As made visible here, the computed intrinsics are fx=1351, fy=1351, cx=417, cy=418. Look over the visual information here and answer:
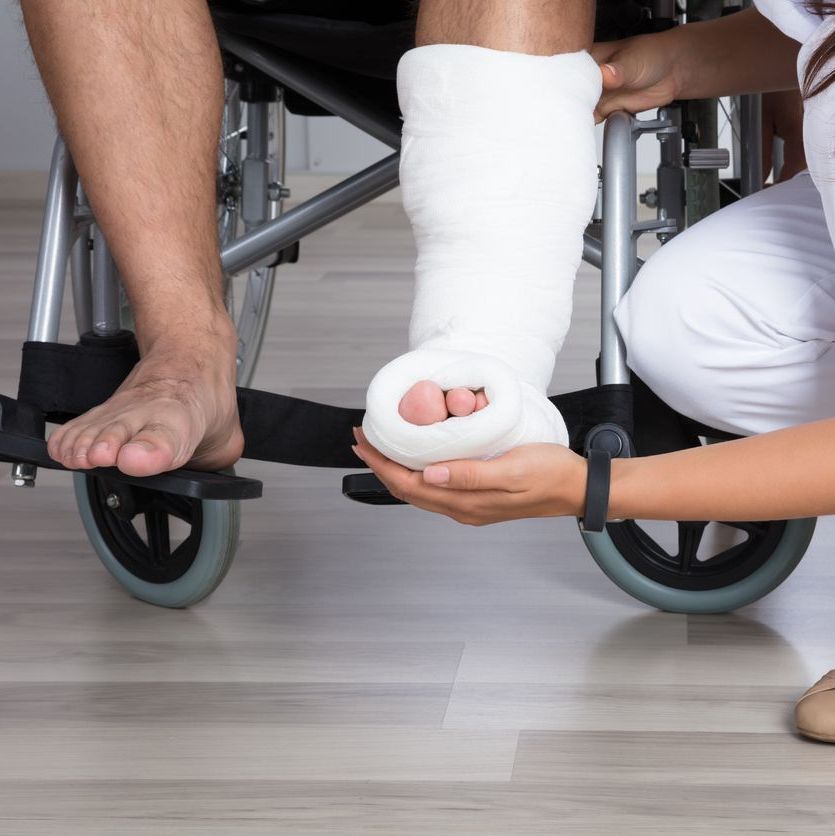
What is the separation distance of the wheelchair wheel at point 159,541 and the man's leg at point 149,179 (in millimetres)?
107

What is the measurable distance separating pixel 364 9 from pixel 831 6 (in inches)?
24.0

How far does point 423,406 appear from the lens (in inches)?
30.4

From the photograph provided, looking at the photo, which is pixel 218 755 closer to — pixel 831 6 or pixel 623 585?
pixel 623 585

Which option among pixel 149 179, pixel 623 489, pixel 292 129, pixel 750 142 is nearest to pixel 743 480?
pixel 623 489

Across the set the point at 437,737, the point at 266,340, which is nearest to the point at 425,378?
the point at 437,737

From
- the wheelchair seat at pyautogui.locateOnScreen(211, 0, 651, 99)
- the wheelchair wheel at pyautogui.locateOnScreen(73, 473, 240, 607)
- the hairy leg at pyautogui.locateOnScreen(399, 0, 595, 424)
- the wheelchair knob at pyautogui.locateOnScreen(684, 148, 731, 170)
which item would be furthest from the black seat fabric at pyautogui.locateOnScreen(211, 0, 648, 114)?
the wheelchair wheel at pyautogui.locateOnScreen(73, 473, 240, 607)

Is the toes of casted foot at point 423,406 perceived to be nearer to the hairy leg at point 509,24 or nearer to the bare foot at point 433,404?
the bare foot at point 433,404

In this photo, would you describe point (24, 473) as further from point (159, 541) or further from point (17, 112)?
point (17, 112)

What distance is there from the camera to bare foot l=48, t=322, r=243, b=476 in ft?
3.17

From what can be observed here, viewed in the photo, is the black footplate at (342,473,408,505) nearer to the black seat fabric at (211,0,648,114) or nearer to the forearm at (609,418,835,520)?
the forearm at (609,418,835,520)

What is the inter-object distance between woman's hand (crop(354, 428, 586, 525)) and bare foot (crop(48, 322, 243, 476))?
0.65 ft

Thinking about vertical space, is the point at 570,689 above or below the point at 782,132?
below

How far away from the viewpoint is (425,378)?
0.79 meters

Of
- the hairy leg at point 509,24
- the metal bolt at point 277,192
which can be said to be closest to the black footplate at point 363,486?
the hairy leg at point 509,24
